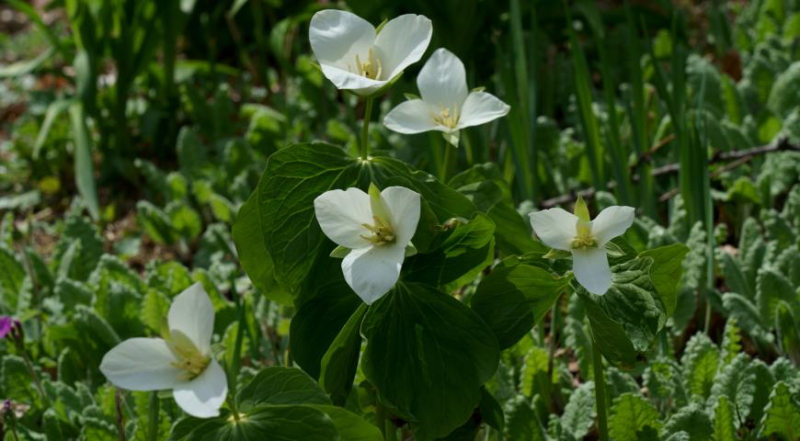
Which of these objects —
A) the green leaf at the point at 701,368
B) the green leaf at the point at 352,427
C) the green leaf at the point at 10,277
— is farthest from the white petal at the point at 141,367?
the green leaf at the point at 10,277

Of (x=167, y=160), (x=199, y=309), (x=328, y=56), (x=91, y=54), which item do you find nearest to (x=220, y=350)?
(x=199, y=309)

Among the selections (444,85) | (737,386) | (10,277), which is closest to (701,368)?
(737,386)

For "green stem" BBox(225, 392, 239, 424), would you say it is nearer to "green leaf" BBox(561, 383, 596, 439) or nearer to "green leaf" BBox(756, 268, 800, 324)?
"green leaf" BBox(561, 383, 596, 439)

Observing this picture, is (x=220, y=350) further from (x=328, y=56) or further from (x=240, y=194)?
(x=240, y=194)

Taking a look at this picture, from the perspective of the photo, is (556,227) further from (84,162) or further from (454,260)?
(84,162)

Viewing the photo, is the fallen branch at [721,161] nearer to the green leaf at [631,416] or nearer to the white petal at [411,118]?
the green leaf at [631,416]

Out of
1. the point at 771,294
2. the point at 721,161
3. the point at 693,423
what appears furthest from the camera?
the point at 721,161
